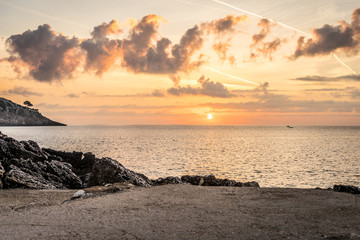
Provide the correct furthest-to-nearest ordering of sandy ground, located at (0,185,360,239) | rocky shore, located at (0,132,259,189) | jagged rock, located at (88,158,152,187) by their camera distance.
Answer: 1. jagged rock, located at (88,158,152,187)
2. rocky shore, located at (0,132,259,189)
3. sandy ground, located at (0,185,360,239)

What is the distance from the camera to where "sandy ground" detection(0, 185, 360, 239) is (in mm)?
8117

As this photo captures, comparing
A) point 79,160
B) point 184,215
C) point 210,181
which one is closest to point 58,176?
point 210,181

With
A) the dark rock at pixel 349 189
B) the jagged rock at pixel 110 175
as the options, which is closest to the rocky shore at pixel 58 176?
the jagged rock at pixel 110 175

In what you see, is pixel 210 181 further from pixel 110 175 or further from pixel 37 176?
pixel 37 176

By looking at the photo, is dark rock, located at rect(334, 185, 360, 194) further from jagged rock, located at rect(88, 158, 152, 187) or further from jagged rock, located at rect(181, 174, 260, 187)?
jagged rock, located at rect(88, 158, 152, 187)

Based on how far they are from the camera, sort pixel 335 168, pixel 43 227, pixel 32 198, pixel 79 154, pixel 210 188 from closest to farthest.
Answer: pixel 43 227, pixel 32 198, pixel 210 188, pixel 79 154, pixel 335 168

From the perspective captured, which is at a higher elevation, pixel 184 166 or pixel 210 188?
pixel 210 188

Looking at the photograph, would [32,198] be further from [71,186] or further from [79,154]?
[79,154]

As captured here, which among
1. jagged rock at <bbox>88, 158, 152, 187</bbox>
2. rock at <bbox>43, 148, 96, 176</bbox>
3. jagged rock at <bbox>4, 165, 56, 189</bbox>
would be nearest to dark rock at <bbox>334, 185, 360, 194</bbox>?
jagged rock at <bbox>88, 158, 152, 187</bbox>

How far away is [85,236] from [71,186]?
514 inches

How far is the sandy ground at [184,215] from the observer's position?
8.12 m

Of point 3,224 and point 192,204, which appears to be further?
point 192,204

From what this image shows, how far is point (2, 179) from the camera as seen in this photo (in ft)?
52.0

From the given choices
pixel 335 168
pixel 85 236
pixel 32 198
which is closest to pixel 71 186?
pixel 32 198
